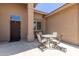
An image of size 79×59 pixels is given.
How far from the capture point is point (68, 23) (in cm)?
1558

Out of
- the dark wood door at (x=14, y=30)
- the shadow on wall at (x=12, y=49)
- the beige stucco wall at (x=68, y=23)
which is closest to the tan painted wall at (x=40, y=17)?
the beige stucco wall at (x=68, y=23)

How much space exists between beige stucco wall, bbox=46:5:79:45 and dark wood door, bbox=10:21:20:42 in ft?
18.0

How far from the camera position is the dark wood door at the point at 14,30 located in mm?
17750

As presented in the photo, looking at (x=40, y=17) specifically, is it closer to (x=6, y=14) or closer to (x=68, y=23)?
(x=6, y=14)

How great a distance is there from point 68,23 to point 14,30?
7046 mm

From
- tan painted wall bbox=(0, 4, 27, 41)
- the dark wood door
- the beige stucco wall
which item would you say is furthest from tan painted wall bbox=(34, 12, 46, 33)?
the dark wood door

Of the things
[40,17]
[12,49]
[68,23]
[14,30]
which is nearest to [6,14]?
[14,30]

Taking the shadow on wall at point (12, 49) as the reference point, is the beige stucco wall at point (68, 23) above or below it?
above

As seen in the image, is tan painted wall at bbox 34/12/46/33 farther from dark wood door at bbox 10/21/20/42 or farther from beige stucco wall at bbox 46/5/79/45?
dark wood door at bbox 10/21/20/42

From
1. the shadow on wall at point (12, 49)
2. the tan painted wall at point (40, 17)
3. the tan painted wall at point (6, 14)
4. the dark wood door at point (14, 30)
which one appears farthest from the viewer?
the tan painted wall at point (40, 17)

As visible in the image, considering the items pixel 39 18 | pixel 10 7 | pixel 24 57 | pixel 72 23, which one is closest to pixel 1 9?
pixel 10 7

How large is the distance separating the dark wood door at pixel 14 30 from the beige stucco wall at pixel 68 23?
5.48 m

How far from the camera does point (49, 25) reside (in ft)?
75.5

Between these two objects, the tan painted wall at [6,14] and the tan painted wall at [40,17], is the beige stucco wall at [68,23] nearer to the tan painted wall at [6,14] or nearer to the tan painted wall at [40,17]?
the tan painted wall at [40,17]
